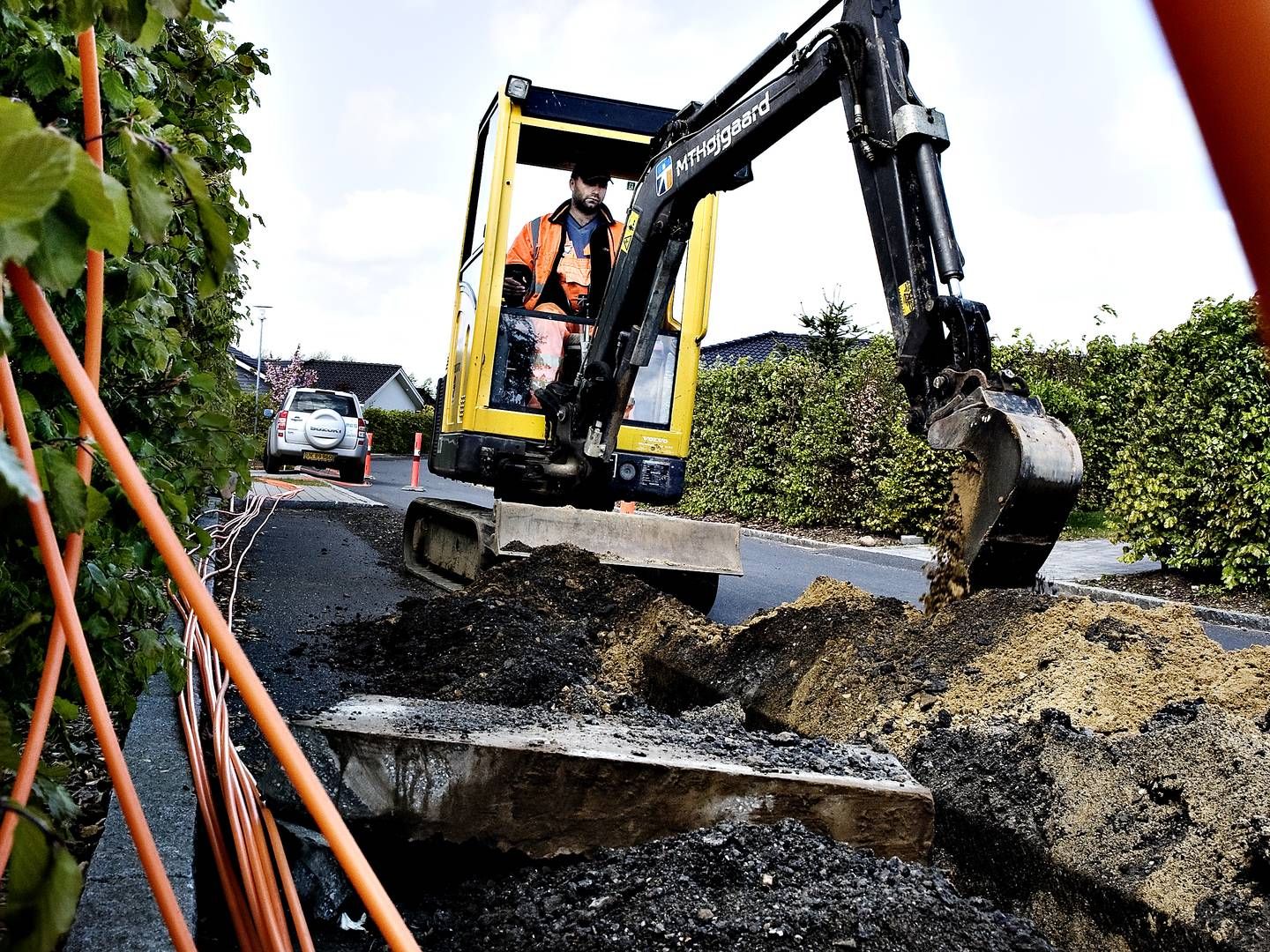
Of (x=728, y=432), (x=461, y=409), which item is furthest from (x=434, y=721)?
(x=728, y=432)

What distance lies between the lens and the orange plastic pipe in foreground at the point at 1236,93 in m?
0.41

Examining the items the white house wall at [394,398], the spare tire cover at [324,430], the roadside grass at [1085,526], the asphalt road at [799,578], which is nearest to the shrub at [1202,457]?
the asphalt road at [799,578]

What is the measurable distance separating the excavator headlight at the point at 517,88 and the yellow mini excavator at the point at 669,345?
14mm

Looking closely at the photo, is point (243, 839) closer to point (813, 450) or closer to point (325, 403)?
point (813, 450)

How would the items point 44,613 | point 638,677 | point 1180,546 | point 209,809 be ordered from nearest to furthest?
point 44,613 < point 209,809 < point 638,677 < point 1180,546

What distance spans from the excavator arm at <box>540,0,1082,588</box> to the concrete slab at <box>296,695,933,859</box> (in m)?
1.75

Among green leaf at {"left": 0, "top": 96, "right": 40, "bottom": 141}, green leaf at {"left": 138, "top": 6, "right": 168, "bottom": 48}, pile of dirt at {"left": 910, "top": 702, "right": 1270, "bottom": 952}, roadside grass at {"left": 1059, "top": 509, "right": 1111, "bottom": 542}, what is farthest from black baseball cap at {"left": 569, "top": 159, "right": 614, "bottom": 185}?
roadside grass at {"left": 1059, "top": 509, "right": 1111, "bottom": 542}

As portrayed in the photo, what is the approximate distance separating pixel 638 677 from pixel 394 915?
442 centimetres

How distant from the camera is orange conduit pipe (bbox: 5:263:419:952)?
3.26 ft

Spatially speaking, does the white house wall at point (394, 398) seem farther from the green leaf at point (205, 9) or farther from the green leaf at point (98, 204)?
the green leaf at point (98, 204)

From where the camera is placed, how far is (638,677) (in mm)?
5504

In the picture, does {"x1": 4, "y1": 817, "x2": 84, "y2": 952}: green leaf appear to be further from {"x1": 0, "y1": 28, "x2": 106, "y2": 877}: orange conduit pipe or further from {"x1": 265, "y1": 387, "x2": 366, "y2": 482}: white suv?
{"x1": 265, "y1": 387, "x2": 366, "y2": 482}: white suv

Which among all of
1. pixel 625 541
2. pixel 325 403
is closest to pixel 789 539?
pixel 625 541

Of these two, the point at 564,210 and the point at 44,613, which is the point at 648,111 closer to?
the point at 564,210
